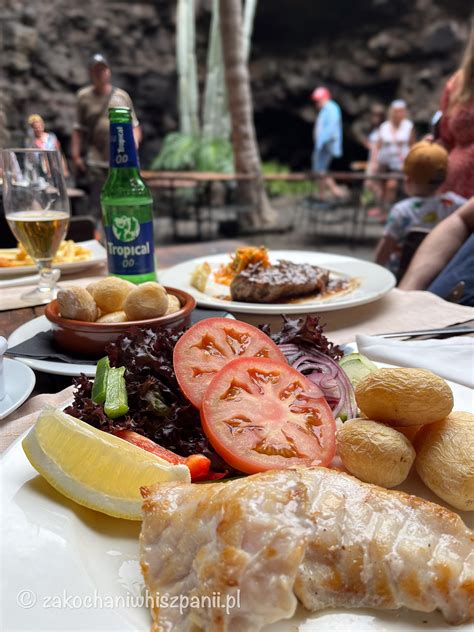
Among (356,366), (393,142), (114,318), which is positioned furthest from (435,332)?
(393,142)

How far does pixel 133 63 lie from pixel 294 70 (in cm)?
537

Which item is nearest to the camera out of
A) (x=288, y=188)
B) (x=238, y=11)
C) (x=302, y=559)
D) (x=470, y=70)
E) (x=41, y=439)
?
(x=302, y=559)

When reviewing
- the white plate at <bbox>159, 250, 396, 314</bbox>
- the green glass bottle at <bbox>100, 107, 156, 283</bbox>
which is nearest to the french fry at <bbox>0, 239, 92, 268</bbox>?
the white plate at <bbox>159, 250, 396, 314</bbox>

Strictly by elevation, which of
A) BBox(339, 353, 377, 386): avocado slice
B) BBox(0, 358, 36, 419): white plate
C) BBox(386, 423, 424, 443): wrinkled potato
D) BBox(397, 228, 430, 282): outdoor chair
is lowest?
BBox(397, 228, 430, 282): outdoor chair

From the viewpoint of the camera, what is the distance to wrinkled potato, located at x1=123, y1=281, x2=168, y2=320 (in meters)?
1.48

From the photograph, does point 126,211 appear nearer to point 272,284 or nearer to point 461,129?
point 272,284

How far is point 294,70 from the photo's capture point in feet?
58.6

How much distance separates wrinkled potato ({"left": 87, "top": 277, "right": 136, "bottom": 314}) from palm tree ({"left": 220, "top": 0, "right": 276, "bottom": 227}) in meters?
8.79

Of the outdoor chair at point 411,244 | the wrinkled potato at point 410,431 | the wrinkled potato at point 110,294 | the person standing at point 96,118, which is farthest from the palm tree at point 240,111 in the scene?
the wrinkled potato at point 410,431

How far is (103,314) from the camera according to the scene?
5.10 ft

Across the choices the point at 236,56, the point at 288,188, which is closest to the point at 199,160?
the point at 288,188

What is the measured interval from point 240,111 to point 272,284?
8.52 metres

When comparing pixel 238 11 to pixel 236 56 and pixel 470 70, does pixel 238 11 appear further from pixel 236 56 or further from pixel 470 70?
pixel 470 70

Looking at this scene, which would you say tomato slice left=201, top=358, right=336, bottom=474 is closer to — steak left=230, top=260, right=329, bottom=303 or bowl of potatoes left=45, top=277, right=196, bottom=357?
bowl of potatoes left=45, top=277, right=196, bottom=357
